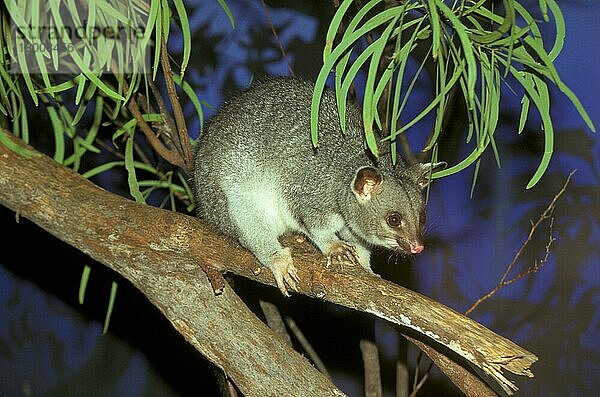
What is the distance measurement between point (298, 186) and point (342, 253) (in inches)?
11.5

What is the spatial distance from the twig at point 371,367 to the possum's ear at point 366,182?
2.63ft

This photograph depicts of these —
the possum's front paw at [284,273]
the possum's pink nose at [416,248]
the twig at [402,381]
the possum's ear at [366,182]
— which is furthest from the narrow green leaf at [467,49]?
the twig at [402,381]

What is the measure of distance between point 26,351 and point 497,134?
276cm

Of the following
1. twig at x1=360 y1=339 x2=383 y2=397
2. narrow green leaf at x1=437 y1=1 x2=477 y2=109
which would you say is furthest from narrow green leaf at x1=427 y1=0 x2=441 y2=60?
twig at x1=360 y1=339 x2=383 y2=397

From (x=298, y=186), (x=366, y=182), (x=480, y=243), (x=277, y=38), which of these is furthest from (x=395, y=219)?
(x=277, y=38)

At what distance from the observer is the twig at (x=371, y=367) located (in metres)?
3.17

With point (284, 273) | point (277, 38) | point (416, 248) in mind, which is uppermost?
point (277, 38)

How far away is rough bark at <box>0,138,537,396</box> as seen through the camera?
2.63m

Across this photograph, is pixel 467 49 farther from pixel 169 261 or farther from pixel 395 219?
pixel 169 261

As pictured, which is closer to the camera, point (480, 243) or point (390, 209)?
point (390, 209)

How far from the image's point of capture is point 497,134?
3436mm

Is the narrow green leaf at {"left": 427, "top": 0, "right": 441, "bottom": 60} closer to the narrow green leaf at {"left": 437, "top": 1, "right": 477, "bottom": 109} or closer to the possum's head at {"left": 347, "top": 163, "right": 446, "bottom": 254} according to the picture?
the narrow green leaf at {"left": 437, "top": 1, "right": 477, "bottom": 109}

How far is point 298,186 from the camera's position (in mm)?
2762

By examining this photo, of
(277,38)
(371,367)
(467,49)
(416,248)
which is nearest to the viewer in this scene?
(467,49)
